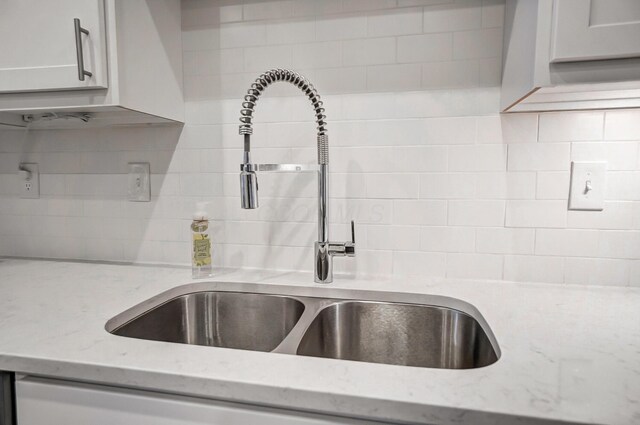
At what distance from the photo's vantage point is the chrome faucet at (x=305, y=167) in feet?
3.05

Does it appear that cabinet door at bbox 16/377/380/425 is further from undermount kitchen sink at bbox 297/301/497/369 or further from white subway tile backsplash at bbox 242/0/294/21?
white subway tile backsplash at bbox 242/0/294/21

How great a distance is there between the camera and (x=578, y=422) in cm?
46

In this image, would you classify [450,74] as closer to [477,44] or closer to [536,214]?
[477,44]

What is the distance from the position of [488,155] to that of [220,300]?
0.88m

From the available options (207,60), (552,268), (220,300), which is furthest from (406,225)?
(207,60)

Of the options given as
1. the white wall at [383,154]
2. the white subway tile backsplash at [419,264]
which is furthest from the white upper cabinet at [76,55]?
the white subway tile backsplash at [419,264]

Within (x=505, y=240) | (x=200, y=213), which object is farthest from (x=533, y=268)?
(x=200, y=213)

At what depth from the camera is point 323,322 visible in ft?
3.06

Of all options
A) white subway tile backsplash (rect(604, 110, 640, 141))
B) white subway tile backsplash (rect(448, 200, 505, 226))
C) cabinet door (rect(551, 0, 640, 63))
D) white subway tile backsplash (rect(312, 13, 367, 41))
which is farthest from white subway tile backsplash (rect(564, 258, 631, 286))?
white subway tile backsplash (rect(312, 13, 367, 41))

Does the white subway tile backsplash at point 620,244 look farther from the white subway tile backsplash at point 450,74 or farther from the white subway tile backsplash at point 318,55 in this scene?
the white subway tile backsplash at point 318,55

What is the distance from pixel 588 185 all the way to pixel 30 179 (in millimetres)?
1837

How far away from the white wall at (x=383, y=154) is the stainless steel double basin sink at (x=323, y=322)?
0.16 metres

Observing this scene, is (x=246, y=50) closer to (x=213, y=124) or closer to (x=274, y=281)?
(x=213, y=124)

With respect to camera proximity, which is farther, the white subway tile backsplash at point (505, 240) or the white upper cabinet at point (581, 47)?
the white subway tile backsplash at point (505, 240)
